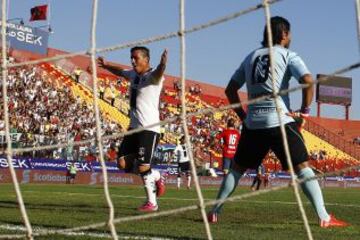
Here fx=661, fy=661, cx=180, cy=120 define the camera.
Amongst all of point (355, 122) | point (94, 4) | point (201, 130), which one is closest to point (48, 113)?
point (201, 130)

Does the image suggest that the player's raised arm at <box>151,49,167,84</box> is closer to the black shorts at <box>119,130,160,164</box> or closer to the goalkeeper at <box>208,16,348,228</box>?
the black shorts at <box>119,130,160,164</box>

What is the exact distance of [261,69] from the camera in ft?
18.1

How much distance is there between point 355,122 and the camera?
2386 inches

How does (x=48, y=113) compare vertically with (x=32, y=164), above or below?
above

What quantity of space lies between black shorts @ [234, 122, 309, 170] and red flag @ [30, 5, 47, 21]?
3343 centimetres

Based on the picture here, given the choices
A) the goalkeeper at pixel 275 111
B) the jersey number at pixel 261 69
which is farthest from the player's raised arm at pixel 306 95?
the jersey number at pixel 261 69

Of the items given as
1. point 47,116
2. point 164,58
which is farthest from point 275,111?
point 47,116

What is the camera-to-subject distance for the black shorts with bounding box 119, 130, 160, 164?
292 inches

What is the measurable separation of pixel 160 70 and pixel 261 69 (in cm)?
158

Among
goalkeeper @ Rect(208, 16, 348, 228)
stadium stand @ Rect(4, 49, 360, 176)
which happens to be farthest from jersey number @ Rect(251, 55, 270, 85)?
stadium stand @ Rect(4, 49, 360, 176)

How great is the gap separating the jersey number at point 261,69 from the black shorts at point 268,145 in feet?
1.38

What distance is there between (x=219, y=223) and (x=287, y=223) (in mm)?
683

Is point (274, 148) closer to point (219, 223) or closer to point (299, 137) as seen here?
point (299, 137)

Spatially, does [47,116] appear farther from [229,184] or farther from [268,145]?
[268,145]
